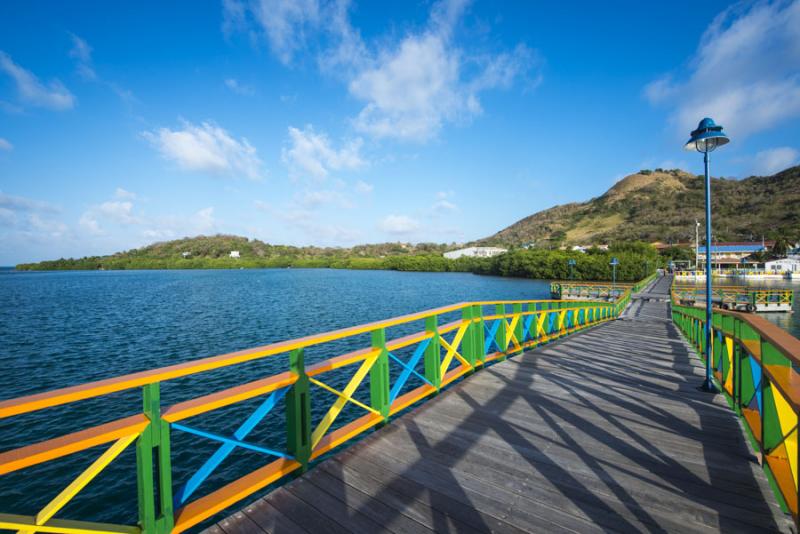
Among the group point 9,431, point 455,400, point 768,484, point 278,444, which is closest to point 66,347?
point 9,431

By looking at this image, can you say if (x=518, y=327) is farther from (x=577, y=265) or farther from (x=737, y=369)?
(x=577, y=265)

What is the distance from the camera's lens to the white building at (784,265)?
208 ft

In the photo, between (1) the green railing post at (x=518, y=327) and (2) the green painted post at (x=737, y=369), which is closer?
(2) the green painted post at (x=737, y=369)

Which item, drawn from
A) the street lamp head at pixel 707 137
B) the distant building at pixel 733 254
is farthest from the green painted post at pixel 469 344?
the distant building at pixel 733 254

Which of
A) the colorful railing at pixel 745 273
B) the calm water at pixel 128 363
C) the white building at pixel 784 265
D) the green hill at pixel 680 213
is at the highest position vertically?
the green hill at pixel 680 213

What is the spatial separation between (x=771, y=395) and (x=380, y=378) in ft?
10.8

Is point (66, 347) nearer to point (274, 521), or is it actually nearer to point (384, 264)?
point (274, 521)

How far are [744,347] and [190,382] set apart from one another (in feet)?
41.8

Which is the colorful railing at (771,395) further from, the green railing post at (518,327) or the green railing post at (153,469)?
the green railing post at (518,327)

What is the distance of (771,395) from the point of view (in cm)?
280

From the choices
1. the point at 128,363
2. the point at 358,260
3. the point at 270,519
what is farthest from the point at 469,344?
the point at 358,260

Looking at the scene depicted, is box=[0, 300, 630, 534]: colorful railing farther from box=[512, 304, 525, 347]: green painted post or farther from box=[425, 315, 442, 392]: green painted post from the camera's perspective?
box=[512, 304, 525, 347]: green painted post

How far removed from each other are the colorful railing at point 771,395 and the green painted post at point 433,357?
304cm

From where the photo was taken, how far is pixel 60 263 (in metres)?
152
